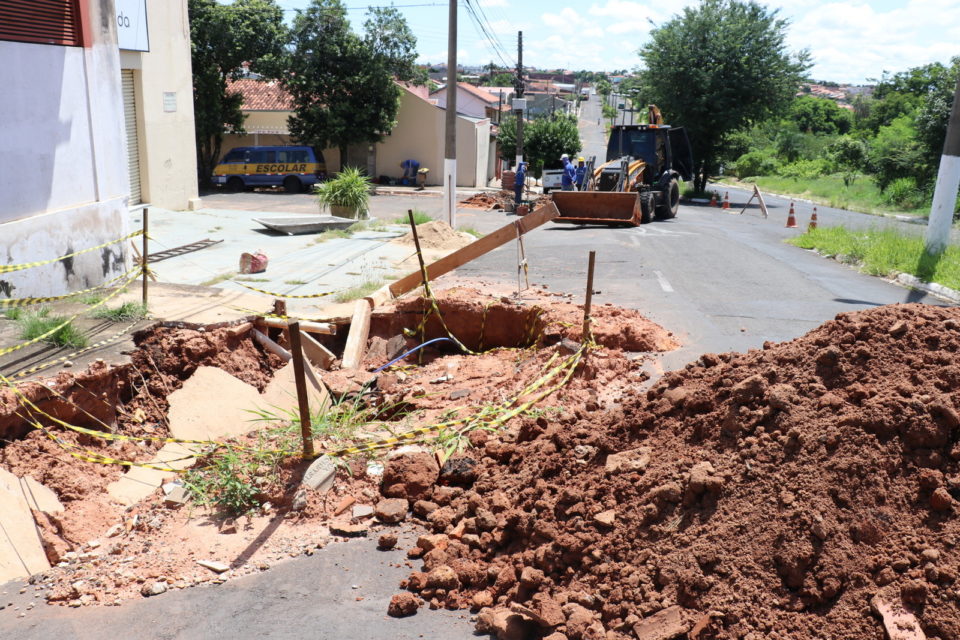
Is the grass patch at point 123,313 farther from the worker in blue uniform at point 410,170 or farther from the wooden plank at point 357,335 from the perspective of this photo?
the worker in blue uniform at point 410,170

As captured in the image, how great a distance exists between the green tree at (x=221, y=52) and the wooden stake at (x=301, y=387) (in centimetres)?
2963

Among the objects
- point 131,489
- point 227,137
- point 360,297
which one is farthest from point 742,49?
point 131,489

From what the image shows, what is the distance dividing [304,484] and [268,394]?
9.23 feet

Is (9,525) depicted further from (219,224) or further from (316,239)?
(219,224)

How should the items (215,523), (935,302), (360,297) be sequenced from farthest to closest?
(935,302) < (360,297) < (215,523)

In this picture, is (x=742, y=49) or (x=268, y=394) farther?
(x=742, y=49)

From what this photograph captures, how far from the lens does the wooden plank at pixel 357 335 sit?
9.07 metres

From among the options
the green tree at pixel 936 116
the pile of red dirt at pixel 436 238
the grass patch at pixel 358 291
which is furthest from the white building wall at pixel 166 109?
the green tree at pixel 936 116

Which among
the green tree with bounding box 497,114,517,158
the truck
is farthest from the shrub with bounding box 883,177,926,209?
the green tree with bounding box 497,114,517,158

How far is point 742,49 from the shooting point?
34.9 metres

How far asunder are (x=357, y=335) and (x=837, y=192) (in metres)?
37.2

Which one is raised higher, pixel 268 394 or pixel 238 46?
pixel 238 46

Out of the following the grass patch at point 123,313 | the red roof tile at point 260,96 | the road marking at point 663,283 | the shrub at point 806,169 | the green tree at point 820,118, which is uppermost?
the green tree at point 820,118

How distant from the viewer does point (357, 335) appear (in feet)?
31.0
